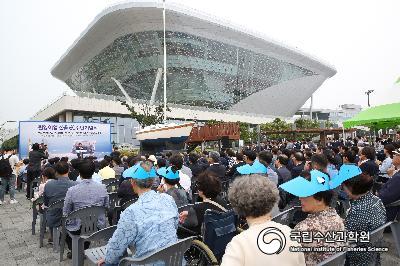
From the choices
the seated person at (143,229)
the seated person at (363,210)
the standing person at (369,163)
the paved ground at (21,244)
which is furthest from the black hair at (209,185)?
the standing person at (369,163)

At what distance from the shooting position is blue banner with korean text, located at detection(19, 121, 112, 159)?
16.4 m

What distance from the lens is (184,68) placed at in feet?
180

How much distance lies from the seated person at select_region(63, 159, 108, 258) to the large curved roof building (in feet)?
144

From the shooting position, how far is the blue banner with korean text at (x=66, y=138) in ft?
53.7

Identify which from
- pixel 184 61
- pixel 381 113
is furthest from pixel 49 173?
pixel 184 61

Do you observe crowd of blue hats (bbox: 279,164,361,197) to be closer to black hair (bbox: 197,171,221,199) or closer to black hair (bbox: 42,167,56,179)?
black hair (bbox: 197,171,221,199)

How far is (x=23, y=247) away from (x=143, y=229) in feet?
14.6

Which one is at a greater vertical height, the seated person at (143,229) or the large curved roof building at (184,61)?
the large curved roof building at (184,61)

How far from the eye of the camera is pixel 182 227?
13.2 feet

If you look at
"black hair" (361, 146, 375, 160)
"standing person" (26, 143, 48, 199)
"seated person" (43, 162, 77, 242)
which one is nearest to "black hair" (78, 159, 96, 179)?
"seated person" (43, 162, 77, 242)

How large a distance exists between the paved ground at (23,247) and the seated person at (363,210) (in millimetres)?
1640

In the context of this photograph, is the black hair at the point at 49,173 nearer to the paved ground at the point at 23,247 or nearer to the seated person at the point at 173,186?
the paved ground at the point at 23,247

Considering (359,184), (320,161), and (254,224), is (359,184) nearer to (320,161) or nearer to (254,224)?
(254,224)

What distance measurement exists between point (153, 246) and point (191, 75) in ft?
177
